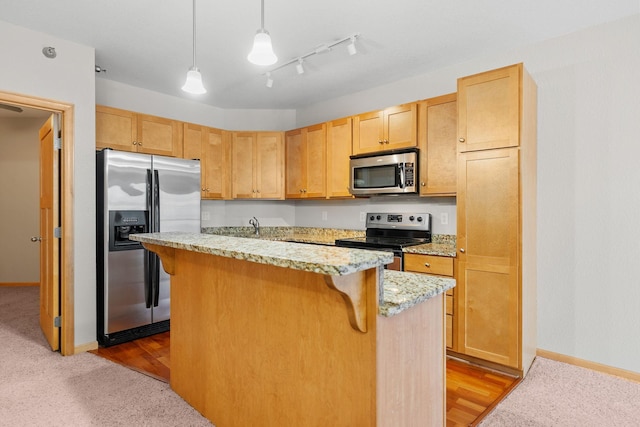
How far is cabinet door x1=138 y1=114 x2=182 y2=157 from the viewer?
3748 millimetres

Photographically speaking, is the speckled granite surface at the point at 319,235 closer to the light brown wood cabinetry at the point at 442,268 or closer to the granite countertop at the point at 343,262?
the light brown wood cabinetry at the point at 442,268

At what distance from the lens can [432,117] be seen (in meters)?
3.22

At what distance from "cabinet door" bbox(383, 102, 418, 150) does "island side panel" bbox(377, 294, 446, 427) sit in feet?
7.02

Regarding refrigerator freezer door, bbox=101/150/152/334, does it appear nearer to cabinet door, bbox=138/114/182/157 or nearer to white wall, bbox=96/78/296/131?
cabinet door, bbox=138/114/182/157

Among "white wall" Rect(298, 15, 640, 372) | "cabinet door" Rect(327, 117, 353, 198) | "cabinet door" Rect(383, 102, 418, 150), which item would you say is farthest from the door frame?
"white wall" Rect(298, 15, 640, 372)

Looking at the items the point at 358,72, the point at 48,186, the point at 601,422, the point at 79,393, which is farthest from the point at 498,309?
the point at 48,186

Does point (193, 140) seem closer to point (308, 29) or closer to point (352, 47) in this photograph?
point (308, 29)

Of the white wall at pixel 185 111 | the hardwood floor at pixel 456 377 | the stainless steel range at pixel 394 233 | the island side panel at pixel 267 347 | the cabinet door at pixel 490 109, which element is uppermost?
the white wall at pixel 185 111

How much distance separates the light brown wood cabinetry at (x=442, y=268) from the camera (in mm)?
2857

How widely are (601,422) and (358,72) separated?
330 cm

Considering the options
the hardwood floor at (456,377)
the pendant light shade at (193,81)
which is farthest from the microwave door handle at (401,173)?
the pendant light shade at (193,81)

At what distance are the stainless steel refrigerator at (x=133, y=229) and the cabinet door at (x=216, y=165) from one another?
678 millimetres

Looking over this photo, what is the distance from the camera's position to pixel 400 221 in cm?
374

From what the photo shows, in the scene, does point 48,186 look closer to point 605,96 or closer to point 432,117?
point 432,117
